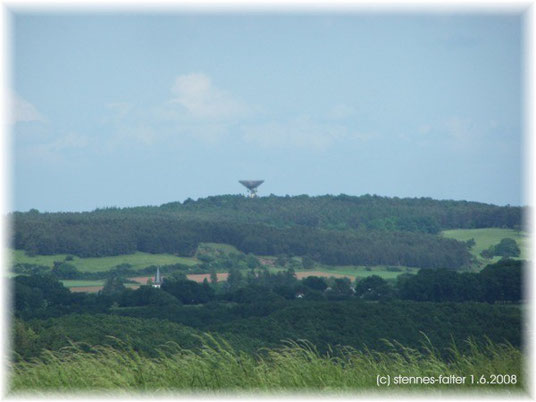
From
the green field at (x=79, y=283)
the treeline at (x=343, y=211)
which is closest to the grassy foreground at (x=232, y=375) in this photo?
the green field at (x=79, y=283)

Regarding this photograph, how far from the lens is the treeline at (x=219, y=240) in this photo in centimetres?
5875

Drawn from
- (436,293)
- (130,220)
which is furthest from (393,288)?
(130,220)

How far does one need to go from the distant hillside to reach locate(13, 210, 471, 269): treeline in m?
0.08

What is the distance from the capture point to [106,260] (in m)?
60.1

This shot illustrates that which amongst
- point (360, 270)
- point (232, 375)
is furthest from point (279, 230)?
point (232, 375)

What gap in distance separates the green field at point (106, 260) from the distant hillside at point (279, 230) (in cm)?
53

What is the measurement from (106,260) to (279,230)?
59.2 ft

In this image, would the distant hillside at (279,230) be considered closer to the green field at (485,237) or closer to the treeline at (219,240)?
the treeline at (219,240)

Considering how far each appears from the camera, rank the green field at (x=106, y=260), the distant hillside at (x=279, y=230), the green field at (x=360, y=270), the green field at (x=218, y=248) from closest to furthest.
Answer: the green field at (x=106, y=260) < the green field at (x=360, y=270) < the distant hillside at (x=279, y=230) < the green field at (x=218, y=248)

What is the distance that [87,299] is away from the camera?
4162 centimetres

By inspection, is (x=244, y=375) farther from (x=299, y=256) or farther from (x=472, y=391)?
(x=299, y=256)

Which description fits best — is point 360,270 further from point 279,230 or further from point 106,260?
point 106,260

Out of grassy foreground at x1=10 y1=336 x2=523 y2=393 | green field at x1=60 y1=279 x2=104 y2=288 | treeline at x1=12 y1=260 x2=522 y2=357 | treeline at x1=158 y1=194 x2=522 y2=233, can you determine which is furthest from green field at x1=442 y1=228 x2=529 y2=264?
grassy foreground at x1=10 y1=336 x2=523 y2=393

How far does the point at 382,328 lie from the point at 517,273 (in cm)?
1191
